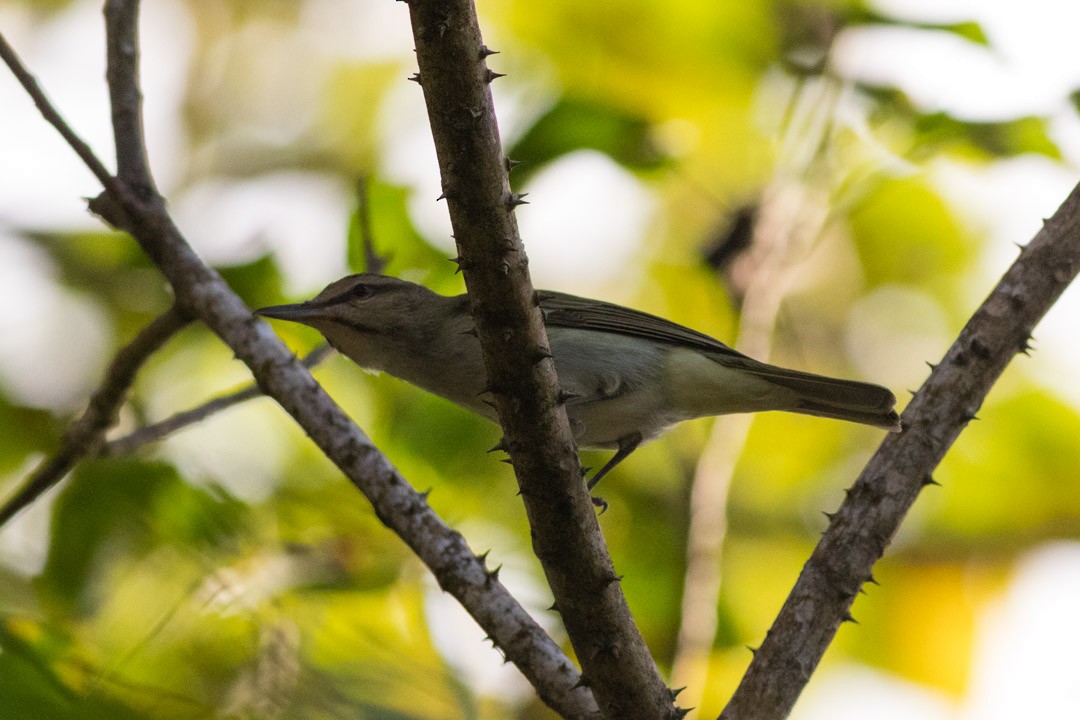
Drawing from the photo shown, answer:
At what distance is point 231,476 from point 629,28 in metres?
3.26

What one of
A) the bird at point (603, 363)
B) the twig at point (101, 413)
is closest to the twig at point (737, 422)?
the bird at point (603, 363)

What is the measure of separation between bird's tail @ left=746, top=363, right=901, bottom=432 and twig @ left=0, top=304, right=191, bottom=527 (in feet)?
8.10

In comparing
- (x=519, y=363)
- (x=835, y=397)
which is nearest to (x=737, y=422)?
(x=835, y=397)

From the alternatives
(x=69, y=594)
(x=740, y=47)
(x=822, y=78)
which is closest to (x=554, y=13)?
(x=740, y=47)

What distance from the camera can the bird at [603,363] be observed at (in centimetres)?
466

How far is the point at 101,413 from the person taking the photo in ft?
13.3

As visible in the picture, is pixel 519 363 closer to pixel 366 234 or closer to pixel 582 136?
pixel 366 234

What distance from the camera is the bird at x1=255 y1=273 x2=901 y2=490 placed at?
4656 millimetres

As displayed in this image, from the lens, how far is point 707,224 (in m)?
6.51

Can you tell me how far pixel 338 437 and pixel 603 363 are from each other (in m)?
1.60

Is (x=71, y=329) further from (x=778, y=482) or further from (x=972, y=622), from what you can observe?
(x=972, y=622)

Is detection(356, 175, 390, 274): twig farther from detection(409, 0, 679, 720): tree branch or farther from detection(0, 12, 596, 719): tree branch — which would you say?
detection(409, 0, 679, 720): tree branch

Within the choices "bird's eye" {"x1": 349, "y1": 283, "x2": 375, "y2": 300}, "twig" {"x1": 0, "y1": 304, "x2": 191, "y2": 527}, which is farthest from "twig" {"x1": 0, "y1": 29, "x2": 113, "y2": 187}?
"bird's eye" {"x1": 349, "y1": 283, "x2": 375, "y2": 300}

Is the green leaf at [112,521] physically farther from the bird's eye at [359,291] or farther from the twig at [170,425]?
the bird's eye at [359,291]
